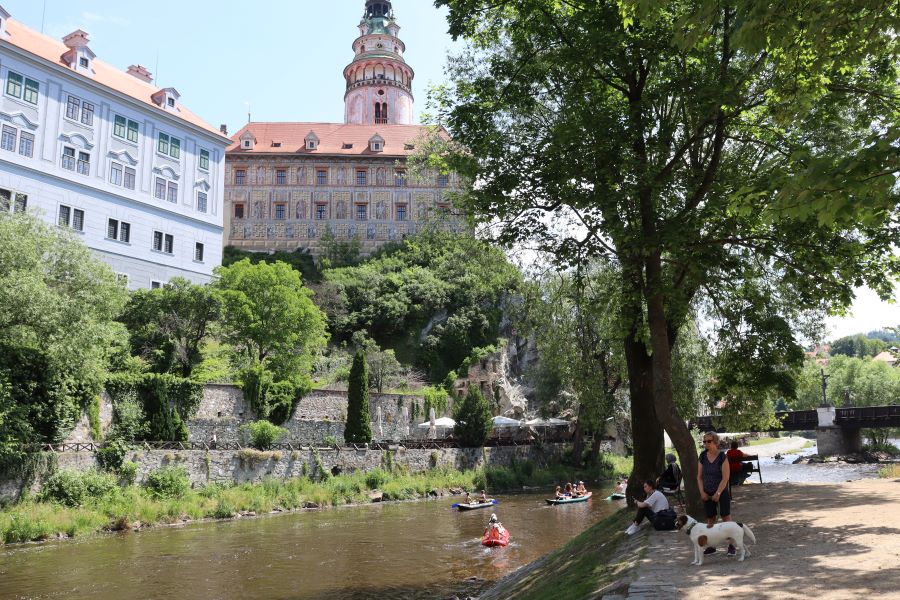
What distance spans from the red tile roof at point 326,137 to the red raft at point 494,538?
197ft

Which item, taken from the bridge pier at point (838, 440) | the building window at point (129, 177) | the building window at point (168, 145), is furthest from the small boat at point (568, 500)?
the building window at point (168, 145)

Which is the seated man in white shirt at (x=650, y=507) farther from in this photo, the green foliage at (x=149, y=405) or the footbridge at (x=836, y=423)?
the footbridge at (x=836, y=423)

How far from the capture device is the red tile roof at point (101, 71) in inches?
1526

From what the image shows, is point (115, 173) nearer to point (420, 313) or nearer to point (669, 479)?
point (420, 313)

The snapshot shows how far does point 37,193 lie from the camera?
124 feet

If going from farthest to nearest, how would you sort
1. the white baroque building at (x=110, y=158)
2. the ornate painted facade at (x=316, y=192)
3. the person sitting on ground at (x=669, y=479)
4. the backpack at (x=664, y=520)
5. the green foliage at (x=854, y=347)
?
the green foliage at (x=854, y=347)
the ornate painted facade at (x=316, y=192)
the white baroque building at (x=110, y=158)
the person sitting on ground at (x=669, y=479)
the backpack at (x=664, y=520)

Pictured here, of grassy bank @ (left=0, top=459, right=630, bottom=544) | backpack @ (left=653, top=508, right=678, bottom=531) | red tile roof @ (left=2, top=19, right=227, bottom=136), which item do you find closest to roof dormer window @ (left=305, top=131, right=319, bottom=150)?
red tile roof @ (left=2, top=19, right=227, bottom=136)

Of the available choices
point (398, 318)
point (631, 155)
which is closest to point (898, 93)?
point (631, 155)

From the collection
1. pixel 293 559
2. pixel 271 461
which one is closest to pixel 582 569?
pixel 293 559

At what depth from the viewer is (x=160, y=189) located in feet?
146

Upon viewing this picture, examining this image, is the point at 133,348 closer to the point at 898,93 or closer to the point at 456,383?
the point at 456,383

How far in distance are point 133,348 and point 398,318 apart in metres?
25.7

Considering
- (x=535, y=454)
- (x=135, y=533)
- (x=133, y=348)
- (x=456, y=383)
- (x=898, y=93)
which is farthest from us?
(x=456, y=383)

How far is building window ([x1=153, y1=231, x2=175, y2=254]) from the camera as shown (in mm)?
44031
